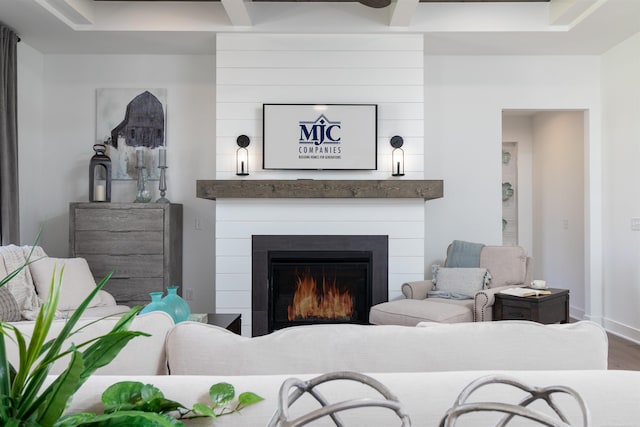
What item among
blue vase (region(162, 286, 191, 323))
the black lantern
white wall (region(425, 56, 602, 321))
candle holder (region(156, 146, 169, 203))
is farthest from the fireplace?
blue vase (region(162, 286, 191, 323))

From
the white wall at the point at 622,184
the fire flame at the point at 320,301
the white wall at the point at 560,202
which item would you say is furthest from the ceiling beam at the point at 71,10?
the white wall at the point at 560,202

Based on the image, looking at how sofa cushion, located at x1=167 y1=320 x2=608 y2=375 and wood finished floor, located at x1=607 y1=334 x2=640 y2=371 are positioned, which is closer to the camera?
sofa cushion, located at x1=167 y1=320 x2=608 y2=375

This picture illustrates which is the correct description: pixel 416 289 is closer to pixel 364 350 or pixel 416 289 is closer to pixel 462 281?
pixel 462 281

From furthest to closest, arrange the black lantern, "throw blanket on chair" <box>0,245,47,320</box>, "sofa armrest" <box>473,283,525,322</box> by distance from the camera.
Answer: the black lantern < "sofa armrest" <box>473,283,525,322</box> < "throw blanket on chair" <box>0,245,47,320</box>

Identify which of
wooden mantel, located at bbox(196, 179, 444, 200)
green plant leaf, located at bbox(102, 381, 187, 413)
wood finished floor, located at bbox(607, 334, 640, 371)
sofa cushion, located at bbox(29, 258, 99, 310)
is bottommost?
wood finished floor, located at bbox(607, 334, 640, 371)

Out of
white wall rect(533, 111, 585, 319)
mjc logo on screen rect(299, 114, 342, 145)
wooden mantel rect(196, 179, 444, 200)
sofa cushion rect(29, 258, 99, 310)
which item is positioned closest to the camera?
sofa cushion rect(29, 258, 99, 310)

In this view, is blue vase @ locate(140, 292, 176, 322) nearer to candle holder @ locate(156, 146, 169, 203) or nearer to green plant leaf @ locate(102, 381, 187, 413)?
green plant leaf @ locate(102, 381, 187, 413)

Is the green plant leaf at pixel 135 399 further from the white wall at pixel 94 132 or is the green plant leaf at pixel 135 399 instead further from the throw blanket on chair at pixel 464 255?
the white wall at pixel 94 132

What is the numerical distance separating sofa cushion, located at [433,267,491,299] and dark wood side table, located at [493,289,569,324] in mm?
384

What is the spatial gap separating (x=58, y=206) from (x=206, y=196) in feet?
5.61

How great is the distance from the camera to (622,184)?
15.4 ft

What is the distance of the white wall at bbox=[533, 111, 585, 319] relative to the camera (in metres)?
5.42

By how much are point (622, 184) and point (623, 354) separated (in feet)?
4.96

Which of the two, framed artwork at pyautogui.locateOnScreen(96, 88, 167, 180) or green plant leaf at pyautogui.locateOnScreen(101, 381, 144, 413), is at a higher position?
framed artwork at pyautogui.locateOnScreen(96, 88, 167, 180)
